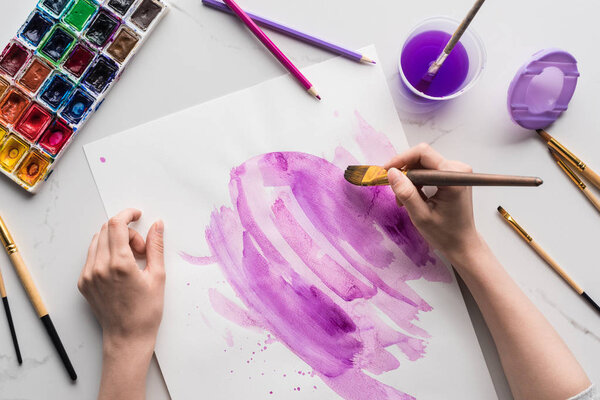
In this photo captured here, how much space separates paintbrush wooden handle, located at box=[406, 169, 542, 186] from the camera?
54 cm

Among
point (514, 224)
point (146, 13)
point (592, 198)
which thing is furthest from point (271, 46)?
point (592, 198)

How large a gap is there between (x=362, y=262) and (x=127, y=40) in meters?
0.58

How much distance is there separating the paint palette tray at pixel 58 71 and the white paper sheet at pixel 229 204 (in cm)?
8

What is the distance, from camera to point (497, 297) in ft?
2.61

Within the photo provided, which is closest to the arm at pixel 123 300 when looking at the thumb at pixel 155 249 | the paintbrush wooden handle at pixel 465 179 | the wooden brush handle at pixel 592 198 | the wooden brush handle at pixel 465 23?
the thumb at pixel 155 249

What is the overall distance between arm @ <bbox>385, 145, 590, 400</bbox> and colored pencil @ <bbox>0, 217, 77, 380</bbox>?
0.65 m

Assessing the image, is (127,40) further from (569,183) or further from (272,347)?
(569,183)

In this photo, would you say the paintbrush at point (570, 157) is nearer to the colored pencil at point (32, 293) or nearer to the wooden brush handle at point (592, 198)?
the wooden brush handle at point (592, 198)

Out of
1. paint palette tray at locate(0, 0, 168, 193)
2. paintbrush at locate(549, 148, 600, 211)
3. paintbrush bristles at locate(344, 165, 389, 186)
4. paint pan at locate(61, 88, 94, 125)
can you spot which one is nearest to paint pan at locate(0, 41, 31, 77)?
paint palette tray at locate(0, 0, 168, 193)

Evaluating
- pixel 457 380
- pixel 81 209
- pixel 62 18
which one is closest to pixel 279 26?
pixel 62 18

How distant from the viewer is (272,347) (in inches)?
32.3

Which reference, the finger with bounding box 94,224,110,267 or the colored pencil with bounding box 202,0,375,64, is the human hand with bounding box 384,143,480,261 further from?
the finger with bounding box 94,224,110,267

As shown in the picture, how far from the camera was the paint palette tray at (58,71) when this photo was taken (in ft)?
2.63

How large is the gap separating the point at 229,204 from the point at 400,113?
358 mm
